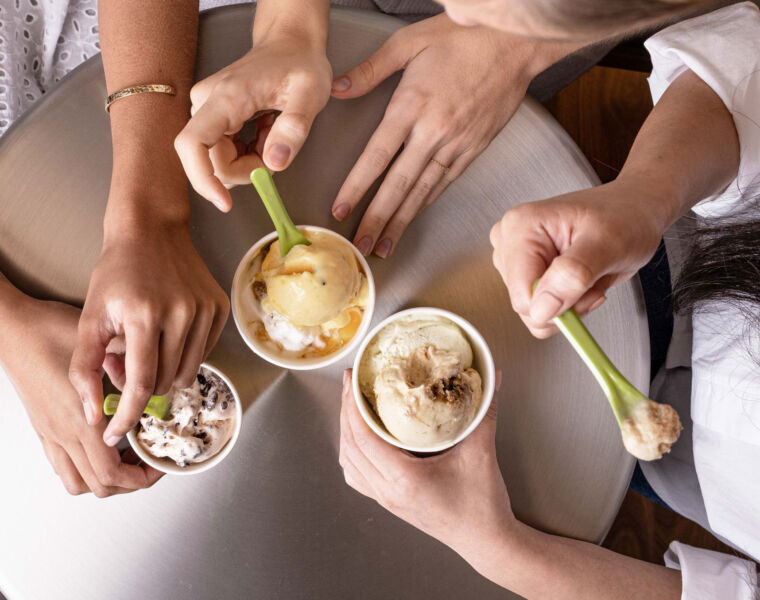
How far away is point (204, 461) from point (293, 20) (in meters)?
0.55

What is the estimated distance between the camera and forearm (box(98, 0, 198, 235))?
0.65 metres

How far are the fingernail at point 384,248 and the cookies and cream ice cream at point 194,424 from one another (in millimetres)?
249

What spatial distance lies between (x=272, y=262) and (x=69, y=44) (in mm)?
635

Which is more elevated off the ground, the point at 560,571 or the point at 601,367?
the point at 601,367

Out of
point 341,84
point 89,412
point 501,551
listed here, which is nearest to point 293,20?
point 341,84

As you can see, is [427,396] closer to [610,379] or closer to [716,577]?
[610,379]

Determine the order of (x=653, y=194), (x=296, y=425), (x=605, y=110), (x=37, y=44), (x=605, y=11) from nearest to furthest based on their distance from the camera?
(x=605, y=11)
(x=653, y=194)
(x=296, y=425)
(x=37, y=44)
(x=605, y=110)

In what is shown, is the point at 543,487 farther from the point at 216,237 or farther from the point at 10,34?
the point at 10,34

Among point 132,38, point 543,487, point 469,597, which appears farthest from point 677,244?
point 132,38

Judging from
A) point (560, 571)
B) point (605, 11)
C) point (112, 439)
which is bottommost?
point (560, 571)

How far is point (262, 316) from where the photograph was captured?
0.64m

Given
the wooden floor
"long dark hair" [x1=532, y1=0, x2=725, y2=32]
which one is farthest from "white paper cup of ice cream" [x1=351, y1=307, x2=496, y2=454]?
the wooden floor

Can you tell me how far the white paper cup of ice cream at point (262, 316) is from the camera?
0.62 m

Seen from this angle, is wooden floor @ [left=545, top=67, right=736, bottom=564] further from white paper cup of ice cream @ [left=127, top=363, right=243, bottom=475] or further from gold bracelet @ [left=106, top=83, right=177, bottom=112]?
white paper cup of ice cream @ [left=127, top=363, right=243, bottom=475]
